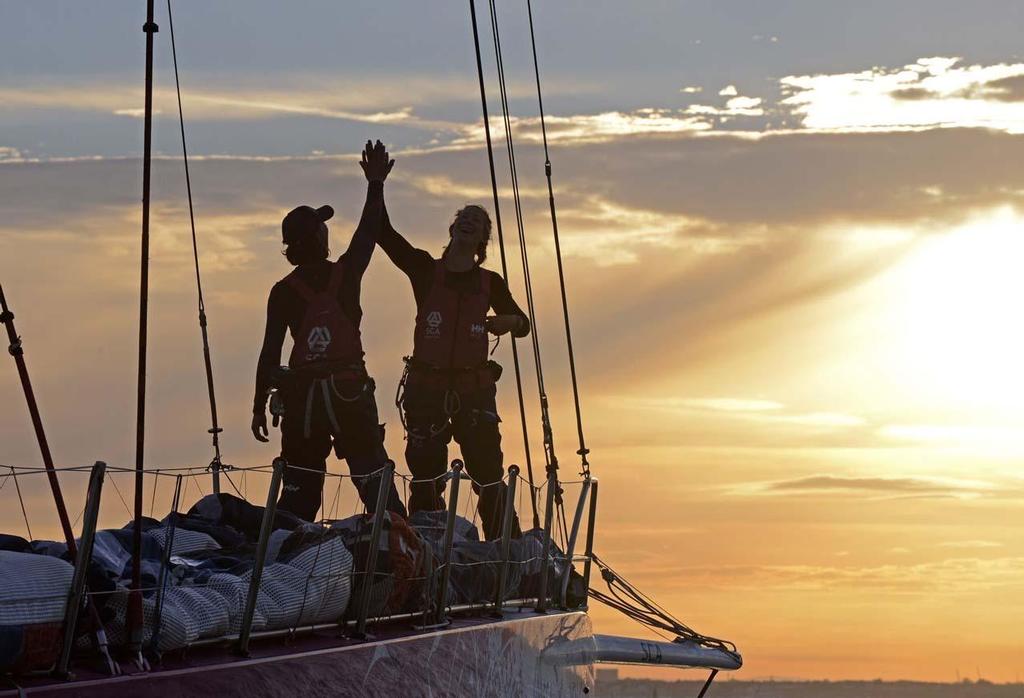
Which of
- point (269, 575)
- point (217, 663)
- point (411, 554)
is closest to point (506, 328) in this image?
point (411, 554)

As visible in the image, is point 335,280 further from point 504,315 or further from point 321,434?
point 504,315

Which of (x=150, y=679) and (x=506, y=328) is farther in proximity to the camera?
(x=506, y=328)

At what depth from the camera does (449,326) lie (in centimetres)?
1353

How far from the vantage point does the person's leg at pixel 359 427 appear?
12.0 meters

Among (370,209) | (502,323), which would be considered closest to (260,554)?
(370,209)

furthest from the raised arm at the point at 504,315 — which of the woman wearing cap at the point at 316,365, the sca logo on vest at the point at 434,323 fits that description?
the woman wearing cap at the point at 316,365

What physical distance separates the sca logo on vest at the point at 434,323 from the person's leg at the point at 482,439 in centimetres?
49

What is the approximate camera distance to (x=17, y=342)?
7953mm

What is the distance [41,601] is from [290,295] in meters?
6.10

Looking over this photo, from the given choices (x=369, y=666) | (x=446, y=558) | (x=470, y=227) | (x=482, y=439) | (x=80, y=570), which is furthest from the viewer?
(x=482, y=439)

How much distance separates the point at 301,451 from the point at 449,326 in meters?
1.78

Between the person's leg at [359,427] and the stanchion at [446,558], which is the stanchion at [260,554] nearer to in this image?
the stanchion at [446,558]

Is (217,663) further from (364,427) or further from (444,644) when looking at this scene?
(364,427)

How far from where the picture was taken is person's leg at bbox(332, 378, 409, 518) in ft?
39.5
